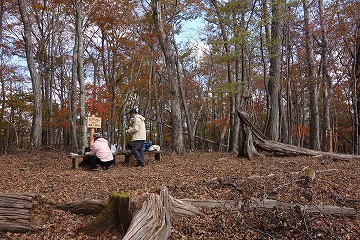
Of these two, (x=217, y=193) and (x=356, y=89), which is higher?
(x=356, y=89)

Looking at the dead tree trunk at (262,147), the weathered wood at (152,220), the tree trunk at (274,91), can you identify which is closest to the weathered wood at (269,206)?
the weathered wood at (152,220)

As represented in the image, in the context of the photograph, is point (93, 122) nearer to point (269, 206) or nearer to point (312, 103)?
point (269, 206)

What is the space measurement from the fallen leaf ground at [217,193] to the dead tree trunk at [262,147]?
78 cm

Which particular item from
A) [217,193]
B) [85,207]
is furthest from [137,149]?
[85,207]

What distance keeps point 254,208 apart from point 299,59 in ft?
67.9

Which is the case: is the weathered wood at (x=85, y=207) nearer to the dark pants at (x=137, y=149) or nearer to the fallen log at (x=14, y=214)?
the fallen log at (x=14, y=214)

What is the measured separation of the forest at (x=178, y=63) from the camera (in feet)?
39.8

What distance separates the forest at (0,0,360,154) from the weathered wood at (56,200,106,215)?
6.82m

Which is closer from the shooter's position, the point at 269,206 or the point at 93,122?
the point at 269,206

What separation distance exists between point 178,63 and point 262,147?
11828 mm

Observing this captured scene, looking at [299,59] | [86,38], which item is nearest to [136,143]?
[86,38]

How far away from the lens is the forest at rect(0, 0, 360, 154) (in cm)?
1213

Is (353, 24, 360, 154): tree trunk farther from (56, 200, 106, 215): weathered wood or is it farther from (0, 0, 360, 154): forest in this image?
(56, 200, 106, 215): weathered wood

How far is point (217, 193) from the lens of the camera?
5148mm
